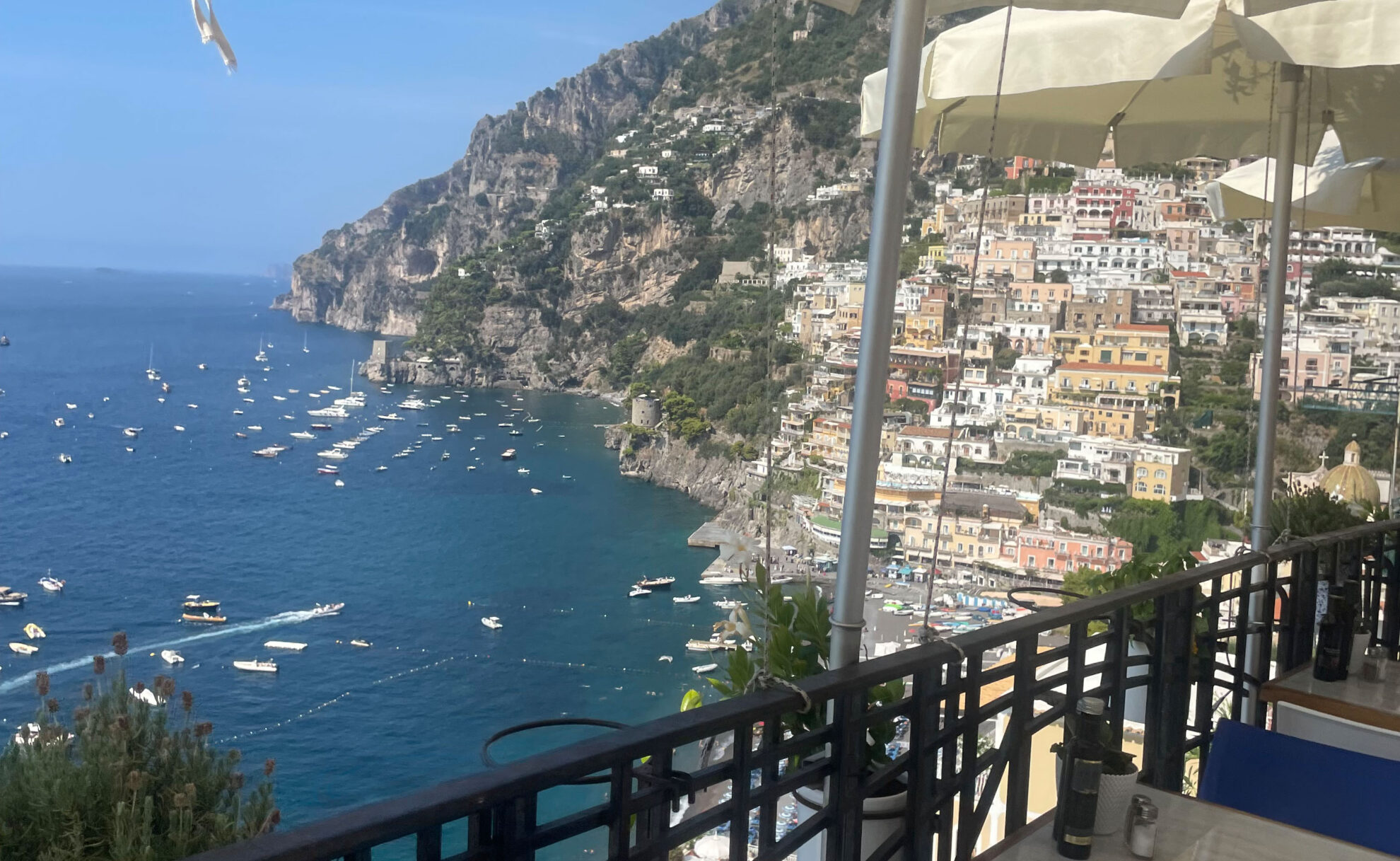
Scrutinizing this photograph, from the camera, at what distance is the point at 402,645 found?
89.3 feet

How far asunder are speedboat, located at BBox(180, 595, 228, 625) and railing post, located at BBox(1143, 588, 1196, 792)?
29069mm

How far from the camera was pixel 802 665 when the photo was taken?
1.12 m

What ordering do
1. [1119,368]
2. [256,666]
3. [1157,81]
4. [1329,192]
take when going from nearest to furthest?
1. [1157,81]
2. [1329,192]
3. [256,666]
4. [1119,368]

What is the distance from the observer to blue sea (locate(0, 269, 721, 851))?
23594 millimetres

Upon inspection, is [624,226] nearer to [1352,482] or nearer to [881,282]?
[1352,482]

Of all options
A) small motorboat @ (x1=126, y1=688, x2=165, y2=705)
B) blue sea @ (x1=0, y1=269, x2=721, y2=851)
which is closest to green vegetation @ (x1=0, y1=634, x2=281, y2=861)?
small motorboat @ (x1=126, y1=688, x2=165, y2=705)

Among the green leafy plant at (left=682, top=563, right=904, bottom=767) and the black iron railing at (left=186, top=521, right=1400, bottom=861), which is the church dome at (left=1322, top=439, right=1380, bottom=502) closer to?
the black iron railing at (left=186, top=521, right=1400, bottom=861)

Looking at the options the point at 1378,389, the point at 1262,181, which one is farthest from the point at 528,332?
the point at 1262,181

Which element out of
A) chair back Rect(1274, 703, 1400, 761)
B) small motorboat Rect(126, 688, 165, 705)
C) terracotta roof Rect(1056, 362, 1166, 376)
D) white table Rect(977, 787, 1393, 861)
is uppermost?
terracotta roof Rect(1056, 362, 1166, 376)

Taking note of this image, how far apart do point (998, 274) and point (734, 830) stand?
2797 cm

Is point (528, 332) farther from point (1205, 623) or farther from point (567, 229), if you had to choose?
point (1205, 623)

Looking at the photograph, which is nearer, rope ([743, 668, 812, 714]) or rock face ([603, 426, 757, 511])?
rope ([743, 668, 812, 714])

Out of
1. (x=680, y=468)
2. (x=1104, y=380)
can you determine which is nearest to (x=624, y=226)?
(x=680, y=468)

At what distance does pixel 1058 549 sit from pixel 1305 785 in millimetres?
25338
